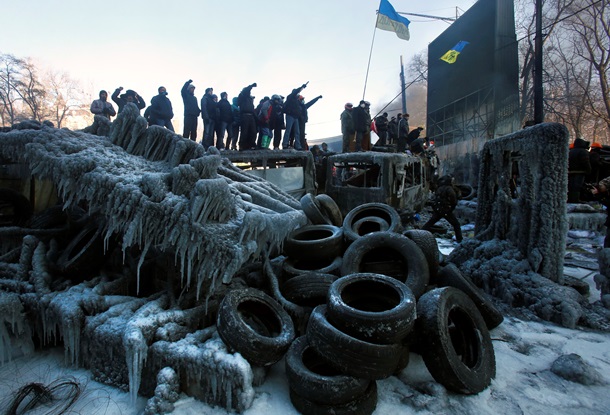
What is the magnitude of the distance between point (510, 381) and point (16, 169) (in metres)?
7.57

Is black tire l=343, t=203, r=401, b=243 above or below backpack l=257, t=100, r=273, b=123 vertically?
below

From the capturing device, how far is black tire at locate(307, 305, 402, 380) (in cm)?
241

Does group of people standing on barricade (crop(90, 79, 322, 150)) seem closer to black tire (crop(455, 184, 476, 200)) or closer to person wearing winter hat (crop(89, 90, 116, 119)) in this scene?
person wearing winter hat (crop(89, 90, 116, 119))

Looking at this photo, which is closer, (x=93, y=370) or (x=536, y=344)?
(x=93, y=370)

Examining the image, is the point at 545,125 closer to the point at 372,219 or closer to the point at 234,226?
the point at 372,219

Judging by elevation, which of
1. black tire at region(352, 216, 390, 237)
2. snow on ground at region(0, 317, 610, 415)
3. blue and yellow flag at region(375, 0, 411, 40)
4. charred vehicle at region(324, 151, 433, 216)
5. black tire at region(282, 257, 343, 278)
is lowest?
snow on ground at region(0, 317, 610, 415)

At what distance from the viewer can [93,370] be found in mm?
3014

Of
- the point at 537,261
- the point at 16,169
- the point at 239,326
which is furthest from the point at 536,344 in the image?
the point at 16,169

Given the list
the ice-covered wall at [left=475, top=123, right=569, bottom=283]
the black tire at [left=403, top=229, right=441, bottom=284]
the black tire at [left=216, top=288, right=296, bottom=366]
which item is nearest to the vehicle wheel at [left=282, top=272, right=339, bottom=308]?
the black tire at [left=216, top=288, right=296, bottom=366]

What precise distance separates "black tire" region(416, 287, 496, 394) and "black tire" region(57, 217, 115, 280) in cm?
351

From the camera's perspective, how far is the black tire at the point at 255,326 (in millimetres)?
2732

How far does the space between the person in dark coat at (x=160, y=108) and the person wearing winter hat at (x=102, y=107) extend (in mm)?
923

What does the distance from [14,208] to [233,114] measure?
5630mm

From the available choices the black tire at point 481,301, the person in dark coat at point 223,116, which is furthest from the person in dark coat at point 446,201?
the person in dark coat at point 223,116
